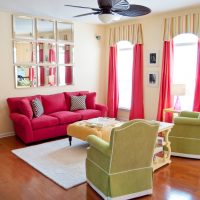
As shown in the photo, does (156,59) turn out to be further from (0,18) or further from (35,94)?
(0,18)

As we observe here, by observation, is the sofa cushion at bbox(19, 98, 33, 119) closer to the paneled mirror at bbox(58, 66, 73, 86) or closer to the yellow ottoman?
the yellow ottoman

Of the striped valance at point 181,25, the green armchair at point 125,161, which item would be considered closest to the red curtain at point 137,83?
the striped valance at point 181,25

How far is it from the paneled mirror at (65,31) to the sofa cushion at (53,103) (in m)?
1.47

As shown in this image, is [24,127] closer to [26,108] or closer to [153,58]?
[26,108]

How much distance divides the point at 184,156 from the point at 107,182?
78.6 inches

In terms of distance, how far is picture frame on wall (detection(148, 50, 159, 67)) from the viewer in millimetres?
5826

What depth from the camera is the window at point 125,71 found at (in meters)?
6.66

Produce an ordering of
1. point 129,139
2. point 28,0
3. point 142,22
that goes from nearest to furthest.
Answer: point 129,139 < point 28,0 < point 142,22

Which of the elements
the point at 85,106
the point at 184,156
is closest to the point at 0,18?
the point at 85,106

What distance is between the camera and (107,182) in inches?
109

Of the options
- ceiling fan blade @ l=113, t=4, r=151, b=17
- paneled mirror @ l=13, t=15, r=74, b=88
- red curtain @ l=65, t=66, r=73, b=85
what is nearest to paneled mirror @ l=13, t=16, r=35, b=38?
paneled mirror @ l=13, t=15, r=74, b=88

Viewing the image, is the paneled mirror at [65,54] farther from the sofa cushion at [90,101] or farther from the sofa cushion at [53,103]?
the sofa cushion at [90,101]

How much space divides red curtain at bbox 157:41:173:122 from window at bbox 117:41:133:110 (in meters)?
1.18

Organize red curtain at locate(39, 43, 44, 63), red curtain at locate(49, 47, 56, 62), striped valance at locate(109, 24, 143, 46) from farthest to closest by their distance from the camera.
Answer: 1. striped valance at locate(109, 24, 143, 46)
2. red curtain at locate(49, 47, 56, 62)
3. red curtain at locate(39, 43, 44, 63)
